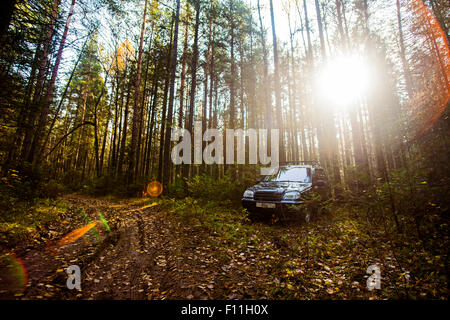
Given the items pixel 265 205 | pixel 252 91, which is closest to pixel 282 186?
pixel 265 205

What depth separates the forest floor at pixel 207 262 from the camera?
104 inches

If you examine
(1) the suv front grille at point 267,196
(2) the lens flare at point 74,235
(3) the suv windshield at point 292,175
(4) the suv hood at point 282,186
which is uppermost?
(3) the suv windshield at point 292,175

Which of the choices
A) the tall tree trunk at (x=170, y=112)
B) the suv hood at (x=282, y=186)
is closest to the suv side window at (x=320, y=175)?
the suv hood at (x=282, y=186)

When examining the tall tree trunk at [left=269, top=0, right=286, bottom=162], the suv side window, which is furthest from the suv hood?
the tall tree trunk at [left=269, top=0, right=286, bottom=162]

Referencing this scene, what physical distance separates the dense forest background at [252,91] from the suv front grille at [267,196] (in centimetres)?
225

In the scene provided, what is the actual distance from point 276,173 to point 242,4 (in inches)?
649

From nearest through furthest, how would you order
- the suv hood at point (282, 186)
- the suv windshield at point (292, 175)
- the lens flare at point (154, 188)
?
the suv hood at point (282, 186), the suv windshield at point (292, 175), the lens flare at point (154, 188)

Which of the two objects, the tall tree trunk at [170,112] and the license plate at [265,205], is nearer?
the license plate at [265,205]

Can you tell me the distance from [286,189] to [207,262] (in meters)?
3.64

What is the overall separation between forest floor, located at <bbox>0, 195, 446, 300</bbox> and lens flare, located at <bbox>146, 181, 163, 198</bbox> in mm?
7481

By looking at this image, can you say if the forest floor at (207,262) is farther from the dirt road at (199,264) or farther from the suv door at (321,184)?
the suv door at (321,184)

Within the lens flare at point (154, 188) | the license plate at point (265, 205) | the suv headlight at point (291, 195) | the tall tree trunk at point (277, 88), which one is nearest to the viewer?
the suv headlight at point (291, 195)

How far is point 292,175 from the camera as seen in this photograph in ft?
23.4
